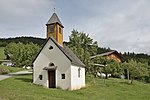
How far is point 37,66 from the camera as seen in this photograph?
3189cm

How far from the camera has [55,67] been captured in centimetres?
3044

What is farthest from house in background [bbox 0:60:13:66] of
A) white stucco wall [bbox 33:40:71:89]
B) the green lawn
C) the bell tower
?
the green lawn

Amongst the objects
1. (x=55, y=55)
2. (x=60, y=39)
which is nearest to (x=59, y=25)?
(x=60, y=39)

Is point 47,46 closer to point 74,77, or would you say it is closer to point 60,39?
point 60,39

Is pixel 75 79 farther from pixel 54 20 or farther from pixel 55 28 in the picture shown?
pixel 54 20

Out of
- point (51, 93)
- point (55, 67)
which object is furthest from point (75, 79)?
point (51, 93)

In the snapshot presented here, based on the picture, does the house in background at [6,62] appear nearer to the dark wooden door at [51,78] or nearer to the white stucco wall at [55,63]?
the white stucco wall at [55,63]

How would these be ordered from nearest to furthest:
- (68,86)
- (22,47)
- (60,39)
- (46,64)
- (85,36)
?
(68,86), (46,64), (60,39), (85,36), (22,47)

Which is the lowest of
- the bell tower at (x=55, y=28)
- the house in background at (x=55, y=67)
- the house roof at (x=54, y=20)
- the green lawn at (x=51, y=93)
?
the green lawn at (x=51, y=93)

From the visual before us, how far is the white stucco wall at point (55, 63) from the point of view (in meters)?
29.8

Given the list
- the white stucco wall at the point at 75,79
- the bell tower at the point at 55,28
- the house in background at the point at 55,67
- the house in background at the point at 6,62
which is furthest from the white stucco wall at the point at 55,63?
the house in background at the point at 6,62

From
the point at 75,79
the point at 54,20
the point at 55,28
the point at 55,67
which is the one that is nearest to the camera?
the point at 55,67

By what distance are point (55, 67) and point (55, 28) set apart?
6.10 metres

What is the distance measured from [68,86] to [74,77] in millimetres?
2034
